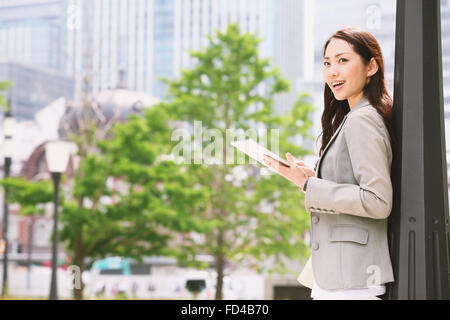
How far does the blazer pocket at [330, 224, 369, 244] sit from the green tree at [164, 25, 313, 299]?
5.53 meters

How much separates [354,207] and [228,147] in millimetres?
5826

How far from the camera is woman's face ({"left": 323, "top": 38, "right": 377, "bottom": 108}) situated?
3.62 ft

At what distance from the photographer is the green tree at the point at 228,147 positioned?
6645 millimetres

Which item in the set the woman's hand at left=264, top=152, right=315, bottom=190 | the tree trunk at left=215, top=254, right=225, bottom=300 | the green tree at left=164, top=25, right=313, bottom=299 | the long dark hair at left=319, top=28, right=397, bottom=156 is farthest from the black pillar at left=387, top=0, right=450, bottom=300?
the tree trunk at left=215, top=254, right=225, bottom=300

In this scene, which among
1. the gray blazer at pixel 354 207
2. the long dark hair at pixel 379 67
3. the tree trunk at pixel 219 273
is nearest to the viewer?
the gray blazer at pixel 354 207

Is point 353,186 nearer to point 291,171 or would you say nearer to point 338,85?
point 291,171

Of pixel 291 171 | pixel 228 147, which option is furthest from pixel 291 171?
pixel 228 147

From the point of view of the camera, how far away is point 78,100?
7.46 m

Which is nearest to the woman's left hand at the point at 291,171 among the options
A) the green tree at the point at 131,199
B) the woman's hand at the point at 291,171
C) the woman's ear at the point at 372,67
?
the woman's hand at the point at 291,171

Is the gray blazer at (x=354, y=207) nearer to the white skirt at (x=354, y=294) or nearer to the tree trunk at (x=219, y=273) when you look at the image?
the white skirt at (x=354, y=294)

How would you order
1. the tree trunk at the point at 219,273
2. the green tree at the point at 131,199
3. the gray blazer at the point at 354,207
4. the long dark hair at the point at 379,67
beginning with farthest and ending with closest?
1. the tree trunk at the point at 219,273
2. the green tree at the point at 131,199
3. the long dark hair at the point at 379,67
4. the gray blazer at the point at 354,207

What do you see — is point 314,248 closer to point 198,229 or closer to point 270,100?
point 198,229

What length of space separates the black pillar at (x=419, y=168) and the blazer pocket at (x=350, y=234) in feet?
0.24

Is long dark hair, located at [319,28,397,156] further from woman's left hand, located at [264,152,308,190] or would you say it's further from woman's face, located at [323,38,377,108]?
woman's left hand, located at [264,152,308,190]
